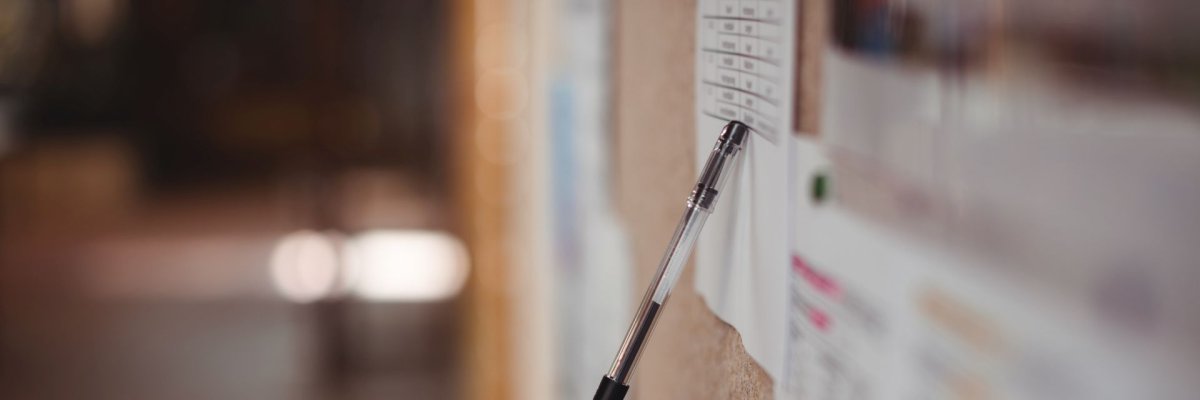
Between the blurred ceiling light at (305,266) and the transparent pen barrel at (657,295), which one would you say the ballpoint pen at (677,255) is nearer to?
the transparent pen barrel at (657,295)

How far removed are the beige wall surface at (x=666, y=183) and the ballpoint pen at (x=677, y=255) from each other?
0.03m

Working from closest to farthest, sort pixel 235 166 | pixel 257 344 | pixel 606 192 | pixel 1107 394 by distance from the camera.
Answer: pixel 1107 394 → pixel 606 192 → pixel 257 344 → pixel 235 166

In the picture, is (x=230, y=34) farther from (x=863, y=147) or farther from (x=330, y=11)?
(x=863, y=147)

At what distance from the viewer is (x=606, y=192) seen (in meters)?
0.86

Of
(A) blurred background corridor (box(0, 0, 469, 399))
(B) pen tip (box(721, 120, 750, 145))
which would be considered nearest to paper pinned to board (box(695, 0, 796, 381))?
(B) pen tip (box(721, 120, 750, 145))

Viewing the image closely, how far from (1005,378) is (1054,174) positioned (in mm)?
38

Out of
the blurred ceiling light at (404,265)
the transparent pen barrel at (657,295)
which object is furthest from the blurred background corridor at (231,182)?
the transparent pen barrel at (657,295)

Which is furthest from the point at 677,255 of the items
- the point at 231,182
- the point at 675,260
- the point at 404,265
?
the point at 231,182

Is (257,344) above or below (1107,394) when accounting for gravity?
below

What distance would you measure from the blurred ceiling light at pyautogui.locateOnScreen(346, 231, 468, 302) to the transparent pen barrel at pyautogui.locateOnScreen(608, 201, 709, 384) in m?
3.20

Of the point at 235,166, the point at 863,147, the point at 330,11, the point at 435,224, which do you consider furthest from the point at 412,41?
the point at 863,147

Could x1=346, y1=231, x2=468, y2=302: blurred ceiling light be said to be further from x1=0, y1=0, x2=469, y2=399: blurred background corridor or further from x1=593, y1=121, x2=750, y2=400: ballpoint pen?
x1=593, y1=121, x2=750, y2=400: ballpoint pen

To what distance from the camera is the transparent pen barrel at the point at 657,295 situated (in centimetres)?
40

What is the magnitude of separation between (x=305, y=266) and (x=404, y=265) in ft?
1.09
